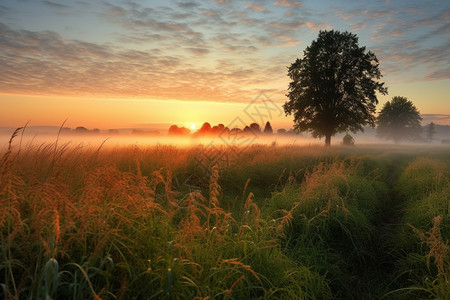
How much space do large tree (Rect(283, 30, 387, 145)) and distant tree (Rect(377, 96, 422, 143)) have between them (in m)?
35.3

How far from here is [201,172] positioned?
9273mm

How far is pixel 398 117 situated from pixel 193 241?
67.1 metres

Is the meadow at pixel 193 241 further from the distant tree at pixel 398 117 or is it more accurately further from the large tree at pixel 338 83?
the distant tree at pixel 398 117

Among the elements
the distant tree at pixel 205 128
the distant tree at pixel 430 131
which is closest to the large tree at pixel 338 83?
the distant tree at pixel 205 128

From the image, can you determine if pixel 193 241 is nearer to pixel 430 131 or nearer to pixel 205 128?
pixel 205 128

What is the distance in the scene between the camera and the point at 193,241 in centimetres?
327

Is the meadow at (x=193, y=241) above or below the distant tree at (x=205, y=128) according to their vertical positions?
below

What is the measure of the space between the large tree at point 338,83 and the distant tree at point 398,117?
35254 millimetres

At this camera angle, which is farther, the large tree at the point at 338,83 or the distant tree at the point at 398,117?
the distant tree at the point at 398,117

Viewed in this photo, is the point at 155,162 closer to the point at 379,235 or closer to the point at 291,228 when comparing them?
the point at 291,228

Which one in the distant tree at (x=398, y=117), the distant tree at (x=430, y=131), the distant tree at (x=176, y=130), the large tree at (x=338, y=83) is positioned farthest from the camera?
the distant tree at (x=430, y=131)

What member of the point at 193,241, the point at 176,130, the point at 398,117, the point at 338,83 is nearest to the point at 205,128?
the point at 176,130

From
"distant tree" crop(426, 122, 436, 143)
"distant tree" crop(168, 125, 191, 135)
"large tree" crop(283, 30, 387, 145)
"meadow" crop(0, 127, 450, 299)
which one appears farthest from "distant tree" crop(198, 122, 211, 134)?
"distant tree" crop(426, 122, 436, 143)

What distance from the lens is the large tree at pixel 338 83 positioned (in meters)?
27.5
